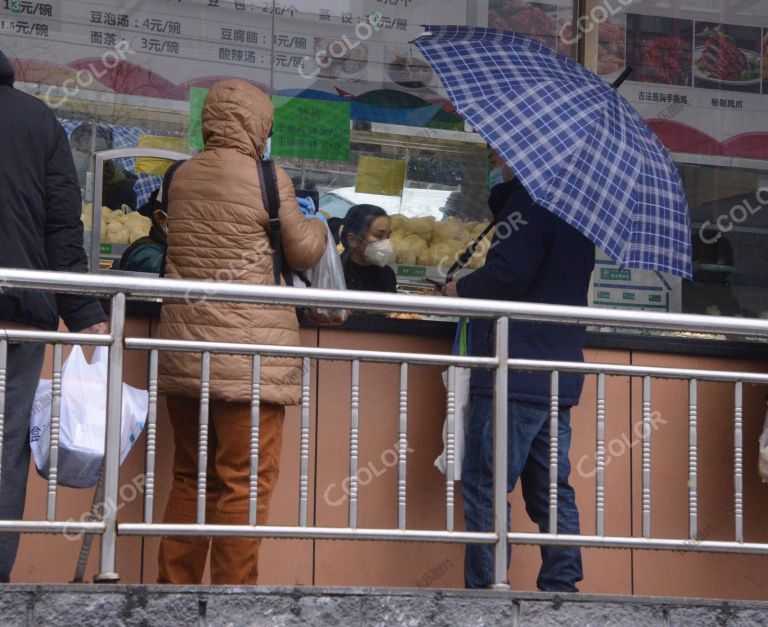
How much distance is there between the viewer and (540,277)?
223 inches

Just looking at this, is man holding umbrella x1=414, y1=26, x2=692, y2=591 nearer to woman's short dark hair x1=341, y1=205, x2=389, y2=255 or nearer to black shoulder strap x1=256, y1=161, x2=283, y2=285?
black shoulder strap x1=256, y1=161, x2=283, y2=285

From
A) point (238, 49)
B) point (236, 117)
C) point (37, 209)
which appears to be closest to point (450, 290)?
point (236, 117)

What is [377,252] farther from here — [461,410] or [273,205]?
[273,205]

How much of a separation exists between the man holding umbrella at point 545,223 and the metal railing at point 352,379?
2.08ft

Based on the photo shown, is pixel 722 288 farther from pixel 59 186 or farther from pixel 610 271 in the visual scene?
pixel 59 186

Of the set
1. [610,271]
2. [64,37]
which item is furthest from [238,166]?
[610,271]

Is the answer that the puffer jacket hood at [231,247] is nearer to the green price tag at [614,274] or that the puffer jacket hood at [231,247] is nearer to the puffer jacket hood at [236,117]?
the puffer jacket hood at [236,117]

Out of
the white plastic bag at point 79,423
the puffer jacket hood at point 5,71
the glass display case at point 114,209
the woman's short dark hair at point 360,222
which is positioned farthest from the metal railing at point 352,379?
the glass display case at point 114,209

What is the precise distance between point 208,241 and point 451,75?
4.14 ft

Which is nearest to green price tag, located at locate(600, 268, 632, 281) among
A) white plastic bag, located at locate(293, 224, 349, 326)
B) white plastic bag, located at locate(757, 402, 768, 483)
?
white plastic bag, located at locate(757, 402, 768, 483)

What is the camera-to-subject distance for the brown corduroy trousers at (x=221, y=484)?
16.5ft

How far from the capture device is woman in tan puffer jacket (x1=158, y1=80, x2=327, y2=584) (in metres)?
5.03

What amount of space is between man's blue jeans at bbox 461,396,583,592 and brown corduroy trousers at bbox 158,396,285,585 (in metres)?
0.85

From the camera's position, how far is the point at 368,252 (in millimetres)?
6707
